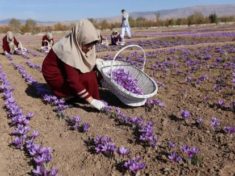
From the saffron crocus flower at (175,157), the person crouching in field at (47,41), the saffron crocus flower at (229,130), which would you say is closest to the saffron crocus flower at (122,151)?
the saffron crocus flower at (175,157)

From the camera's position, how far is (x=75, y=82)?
308 inches

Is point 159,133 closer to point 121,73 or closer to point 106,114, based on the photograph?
point 106,114

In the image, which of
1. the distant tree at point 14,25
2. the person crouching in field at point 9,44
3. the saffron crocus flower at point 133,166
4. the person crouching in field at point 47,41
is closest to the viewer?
the saffron crocus flower at point 133,166

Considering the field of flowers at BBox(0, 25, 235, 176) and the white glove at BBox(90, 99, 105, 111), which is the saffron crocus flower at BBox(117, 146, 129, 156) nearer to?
the field of flowers at BBox(0, 25, 235, 176)

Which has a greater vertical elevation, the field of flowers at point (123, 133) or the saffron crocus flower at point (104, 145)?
the saffron crocus flower at point (104, 145)

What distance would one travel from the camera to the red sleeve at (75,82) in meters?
7.80

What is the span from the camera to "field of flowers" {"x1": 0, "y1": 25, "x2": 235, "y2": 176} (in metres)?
5.48

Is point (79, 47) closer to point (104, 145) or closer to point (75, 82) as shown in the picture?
point (75, 82)

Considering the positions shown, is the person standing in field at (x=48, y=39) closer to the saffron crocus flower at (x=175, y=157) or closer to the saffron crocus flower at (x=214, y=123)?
the saffron crocus flower at (x=214, y=123)

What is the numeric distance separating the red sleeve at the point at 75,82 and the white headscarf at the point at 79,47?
3.9 inches

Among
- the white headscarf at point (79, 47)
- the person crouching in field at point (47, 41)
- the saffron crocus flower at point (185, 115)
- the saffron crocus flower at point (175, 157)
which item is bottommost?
the person crouching in field at point (47, 41)

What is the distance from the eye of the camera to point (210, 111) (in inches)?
300

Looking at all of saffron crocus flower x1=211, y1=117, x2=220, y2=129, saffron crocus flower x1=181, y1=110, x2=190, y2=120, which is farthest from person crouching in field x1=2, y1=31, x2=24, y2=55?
saffron crocus flower x1=211, y1=117, x2=220, y2=129

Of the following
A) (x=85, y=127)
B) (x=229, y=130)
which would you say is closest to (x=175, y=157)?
(x=229, y=130)
